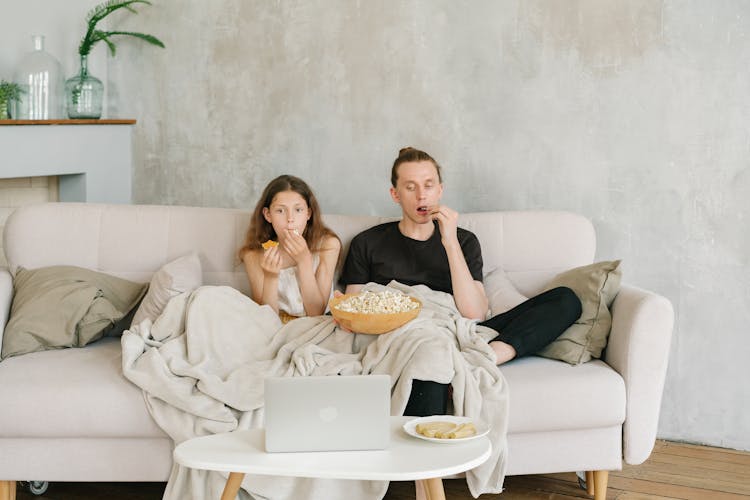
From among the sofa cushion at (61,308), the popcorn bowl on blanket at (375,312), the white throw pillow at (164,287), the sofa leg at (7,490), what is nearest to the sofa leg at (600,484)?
the popcorn bowl on blanket at (375,312)

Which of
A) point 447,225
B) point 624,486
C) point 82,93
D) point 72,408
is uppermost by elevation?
point 82,93

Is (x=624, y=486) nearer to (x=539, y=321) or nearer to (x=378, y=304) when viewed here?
(x=539, y=321)

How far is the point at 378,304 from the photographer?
2.64 metres

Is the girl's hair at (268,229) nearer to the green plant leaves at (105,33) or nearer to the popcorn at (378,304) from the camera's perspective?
the popcorn at (378,304)

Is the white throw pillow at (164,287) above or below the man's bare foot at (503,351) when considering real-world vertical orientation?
above

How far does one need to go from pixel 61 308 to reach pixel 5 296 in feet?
0.64

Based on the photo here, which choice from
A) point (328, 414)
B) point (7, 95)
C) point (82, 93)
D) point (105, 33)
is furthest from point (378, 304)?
point (105, 33)

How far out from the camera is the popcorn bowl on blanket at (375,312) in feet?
8.59

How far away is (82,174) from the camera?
12.6 ft

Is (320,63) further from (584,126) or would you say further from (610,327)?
(610,327)

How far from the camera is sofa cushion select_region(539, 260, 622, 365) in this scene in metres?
2.74

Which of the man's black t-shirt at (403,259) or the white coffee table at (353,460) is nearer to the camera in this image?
the white coffee table at (353,460)

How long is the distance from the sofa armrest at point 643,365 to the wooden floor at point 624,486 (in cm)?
32

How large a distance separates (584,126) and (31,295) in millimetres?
2036
